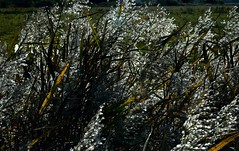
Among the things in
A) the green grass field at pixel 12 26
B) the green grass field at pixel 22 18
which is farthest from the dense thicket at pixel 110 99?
the green grass field at pixel 22 18

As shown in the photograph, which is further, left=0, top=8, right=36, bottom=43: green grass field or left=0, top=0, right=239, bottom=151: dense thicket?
left=0, top=8, right=36, bottom=43: green grass field

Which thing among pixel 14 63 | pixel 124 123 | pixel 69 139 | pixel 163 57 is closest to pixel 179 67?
pixel 163 57

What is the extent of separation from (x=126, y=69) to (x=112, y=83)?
1.49ft

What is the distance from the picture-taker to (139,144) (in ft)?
6.55

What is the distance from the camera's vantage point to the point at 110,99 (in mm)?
2121

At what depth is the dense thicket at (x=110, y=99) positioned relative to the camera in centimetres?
184

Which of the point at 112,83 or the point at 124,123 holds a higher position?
the point at 112,83

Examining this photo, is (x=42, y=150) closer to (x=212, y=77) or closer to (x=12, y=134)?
(x=12, y=134)

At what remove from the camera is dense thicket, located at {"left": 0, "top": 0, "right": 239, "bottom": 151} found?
1836 millimetres

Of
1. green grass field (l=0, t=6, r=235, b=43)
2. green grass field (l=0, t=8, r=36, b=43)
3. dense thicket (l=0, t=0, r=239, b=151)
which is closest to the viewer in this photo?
dense thicket (l=0, t=0, r=239, b=151)

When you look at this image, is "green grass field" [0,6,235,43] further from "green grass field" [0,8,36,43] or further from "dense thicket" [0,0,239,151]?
"dense thicket" [0,0,239,151]

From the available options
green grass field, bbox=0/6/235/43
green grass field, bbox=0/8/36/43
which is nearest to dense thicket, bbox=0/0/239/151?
green grass field, bbox=0/8/36/43

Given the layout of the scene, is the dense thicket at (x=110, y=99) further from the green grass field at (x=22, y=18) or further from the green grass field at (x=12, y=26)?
the green grass field at (x=22, y=18)

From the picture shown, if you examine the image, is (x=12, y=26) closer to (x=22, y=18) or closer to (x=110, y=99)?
(x=22, y=18)
